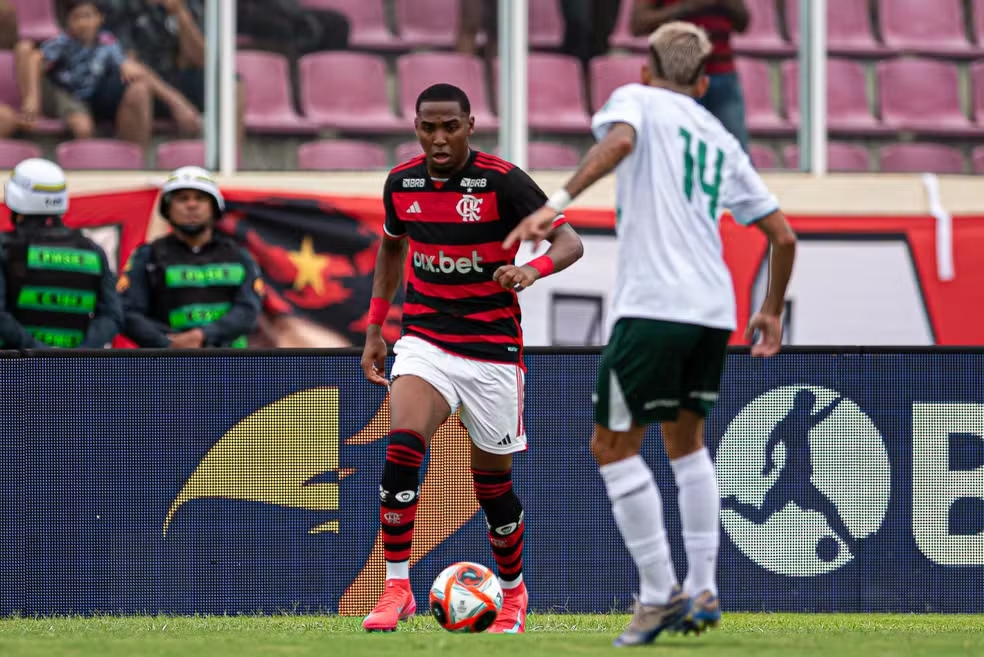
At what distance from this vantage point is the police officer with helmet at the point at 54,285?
9406 mm

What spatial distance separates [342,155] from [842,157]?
3.80 meters

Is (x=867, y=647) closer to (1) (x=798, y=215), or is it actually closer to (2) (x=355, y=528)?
(2) (x=355, y=528)

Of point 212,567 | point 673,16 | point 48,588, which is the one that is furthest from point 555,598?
point 673,16

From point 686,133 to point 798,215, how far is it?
21.8 ft

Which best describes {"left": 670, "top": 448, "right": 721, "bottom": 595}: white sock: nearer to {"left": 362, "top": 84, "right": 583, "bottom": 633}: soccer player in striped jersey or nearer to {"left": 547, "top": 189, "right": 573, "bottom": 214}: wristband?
{"left": 547, "top": 189, "right": 573, "bottom": 214}: wristband

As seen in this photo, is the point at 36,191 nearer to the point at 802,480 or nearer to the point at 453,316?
the point at 453,316

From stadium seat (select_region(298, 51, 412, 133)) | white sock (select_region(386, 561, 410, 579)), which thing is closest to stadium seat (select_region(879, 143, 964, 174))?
stadium seat (select_region(298, 51, 412, 133))

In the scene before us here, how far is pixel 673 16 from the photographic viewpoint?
442 inches

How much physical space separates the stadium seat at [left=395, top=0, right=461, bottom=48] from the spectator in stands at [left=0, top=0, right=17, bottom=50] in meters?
2.69

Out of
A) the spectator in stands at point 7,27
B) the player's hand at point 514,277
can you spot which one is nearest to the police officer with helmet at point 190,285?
the spectator in stands at point 7,27

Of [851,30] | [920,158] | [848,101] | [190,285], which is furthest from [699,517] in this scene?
[851,30]

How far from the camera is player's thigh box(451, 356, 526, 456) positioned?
6.85 meters

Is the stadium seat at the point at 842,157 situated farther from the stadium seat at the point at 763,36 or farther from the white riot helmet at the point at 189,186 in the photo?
the white riot helmet at the point at 189,186

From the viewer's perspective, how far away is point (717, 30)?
11336 mm
